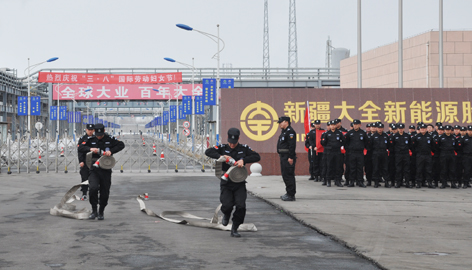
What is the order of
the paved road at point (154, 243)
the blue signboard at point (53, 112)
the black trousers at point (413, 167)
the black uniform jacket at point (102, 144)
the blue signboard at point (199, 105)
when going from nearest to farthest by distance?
the paved road at point (154, 243), the black uniform jacket at point (102, 144), the black trousers at point (413, 167), the blue signboard at point (199, 105), the blue signboard at point (53, 112)

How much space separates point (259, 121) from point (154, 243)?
1500 cm

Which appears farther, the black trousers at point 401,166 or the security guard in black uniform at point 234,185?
the black trousers at point 401,166

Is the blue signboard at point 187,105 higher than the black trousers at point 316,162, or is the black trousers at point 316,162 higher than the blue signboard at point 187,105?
the blue signboard at point 187,105

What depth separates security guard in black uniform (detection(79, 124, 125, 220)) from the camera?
36.6 ft

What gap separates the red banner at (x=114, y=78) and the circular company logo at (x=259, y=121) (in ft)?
115

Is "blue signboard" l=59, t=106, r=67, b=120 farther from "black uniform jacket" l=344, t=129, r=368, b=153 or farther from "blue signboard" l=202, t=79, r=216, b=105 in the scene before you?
"black uniform jacket" l=344, t=129, r=368, b=153

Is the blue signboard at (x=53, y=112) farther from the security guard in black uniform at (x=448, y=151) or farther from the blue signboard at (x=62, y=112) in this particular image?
the security guard in black uniform at (x=448, y=151)

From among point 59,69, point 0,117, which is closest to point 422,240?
point 59,69

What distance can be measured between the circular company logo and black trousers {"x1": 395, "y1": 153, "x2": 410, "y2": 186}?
234 inches

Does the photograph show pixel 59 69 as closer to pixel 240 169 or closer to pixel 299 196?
pixel 299 196

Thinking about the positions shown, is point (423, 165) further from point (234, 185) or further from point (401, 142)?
point (234, 185)

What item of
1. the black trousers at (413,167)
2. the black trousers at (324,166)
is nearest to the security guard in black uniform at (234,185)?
the black trousers at (324,166)

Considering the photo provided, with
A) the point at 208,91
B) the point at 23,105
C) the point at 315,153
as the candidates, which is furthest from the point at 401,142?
the point at 23,105

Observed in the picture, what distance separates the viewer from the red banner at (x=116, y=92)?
191 feet
